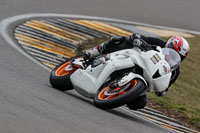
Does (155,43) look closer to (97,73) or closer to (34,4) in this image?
(97,73)

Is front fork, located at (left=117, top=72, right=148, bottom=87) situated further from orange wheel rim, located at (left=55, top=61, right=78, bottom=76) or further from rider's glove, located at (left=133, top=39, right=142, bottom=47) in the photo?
orange wheel rim, located at (left=55, top=61, right=78, bottom=76)

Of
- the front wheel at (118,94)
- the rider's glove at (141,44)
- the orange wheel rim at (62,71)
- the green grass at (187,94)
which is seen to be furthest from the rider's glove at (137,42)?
the green grass at (187,94)

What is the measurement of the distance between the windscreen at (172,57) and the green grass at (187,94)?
5.28ft

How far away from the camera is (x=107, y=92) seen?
683 cm

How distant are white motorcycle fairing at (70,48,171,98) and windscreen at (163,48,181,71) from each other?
0.37 feet

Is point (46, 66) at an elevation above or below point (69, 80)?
below

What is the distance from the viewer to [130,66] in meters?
7.04

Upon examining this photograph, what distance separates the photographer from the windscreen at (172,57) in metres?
7.26

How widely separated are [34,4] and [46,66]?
5.00m

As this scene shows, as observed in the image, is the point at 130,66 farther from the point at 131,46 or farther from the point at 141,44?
the point at 131,46

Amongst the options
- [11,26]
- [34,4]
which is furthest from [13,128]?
[34,4]

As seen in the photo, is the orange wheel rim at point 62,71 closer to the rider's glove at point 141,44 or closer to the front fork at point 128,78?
the rider's glove at point 141,44

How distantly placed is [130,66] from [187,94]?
380 centimetres

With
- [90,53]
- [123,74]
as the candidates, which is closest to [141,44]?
[123,74]
